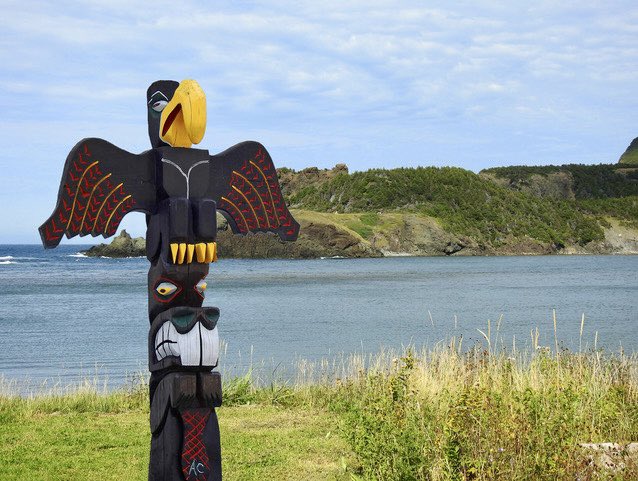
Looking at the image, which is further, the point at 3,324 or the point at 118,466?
the point at 3,324

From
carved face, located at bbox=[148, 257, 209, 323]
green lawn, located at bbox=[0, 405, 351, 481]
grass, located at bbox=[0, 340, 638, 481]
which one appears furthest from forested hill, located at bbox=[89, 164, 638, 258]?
carved face, located at bbox=[148, 257, 209, 323]

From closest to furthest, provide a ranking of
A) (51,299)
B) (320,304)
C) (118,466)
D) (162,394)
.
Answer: (162,394), (118,466), (320,304), (51,299)

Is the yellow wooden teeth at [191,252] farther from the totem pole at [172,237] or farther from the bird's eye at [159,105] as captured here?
the bird's eye at [159,105]

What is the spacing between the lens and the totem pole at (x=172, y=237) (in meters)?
6.41

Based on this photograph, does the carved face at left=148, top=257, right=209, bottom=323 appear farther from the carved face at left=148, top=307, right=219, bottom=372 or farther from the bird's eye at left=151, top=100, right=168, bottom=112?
the bird's eye at left=151, top=100, right=168, bottom=112

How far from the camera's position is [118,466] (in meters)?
9.32

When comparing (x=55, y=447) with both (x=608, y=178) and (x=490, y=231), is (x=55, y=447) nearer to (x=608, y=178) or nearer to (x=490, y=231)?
(x=490, y=231)

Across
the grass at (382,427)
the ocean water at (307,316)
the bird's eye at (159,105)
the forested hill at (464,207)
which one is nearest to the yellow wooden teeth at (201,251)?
the bird's eye at (159,105)

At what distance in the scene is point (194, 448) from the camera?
646 centimetres

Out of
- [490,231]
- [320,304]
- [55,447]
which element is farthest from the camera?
[490,231]

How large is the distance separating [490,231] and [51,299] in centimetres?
8089

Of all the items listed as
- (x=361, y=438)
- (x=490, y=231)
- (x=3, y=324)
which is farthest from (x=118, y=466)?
(x=490, y=231)

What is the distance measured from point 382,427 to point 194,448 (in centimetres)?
222

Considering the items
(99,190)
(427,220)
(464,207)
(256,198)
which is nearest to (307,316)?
(256,198)
